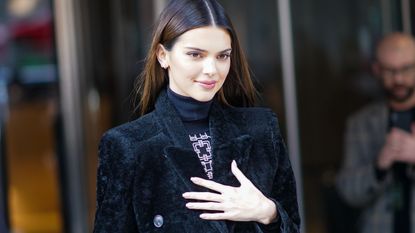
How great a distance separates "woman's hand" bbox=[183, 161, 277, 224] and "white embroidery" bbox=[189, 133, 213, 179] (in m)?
0.05

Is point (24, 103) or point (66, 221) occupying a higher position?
point (24, 103)

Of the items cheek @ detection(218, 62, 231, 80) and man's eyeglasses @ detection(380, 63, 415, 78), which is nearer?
cheek @ detection(218, 62, 231, 80)

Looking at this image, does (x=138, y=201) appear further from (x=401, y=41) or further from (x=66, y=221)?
(x=66, y=221)

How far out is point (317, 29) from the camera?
221 inches

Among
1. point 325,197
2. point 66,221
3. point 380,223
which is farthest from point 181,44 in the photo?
point 66,221

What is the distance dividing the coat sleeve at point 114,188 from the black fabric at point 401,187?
2318 millimetres

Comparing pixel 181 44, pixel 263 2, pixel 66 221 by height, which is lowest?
pixel 66 221

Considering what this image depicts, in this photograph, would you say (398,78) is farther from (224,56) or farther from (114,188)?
(114,188)

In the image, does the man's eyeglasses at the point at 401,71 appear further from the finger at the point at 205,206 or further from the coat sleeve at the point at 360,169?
the finger at the point at 205,206

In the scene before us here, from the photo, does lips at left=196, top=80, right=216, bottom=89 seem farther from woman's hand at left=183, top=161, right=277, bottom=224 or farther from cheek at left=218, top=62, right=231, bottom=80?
woman's hand at left=183, top=161, right=277, bottom=224

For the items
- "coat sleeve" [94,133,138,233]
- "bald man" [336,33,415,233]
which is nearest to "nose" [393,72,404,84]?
"bald man" [336,33,415,233]

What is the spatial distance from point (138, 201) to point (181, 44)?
37cm

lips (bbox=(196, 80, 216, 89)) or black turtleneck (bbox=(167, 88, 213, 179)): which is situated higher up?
lips (bbox=(196, 80, 216, 89))

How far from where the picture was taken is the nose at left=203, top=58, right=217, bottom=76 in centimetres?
217
